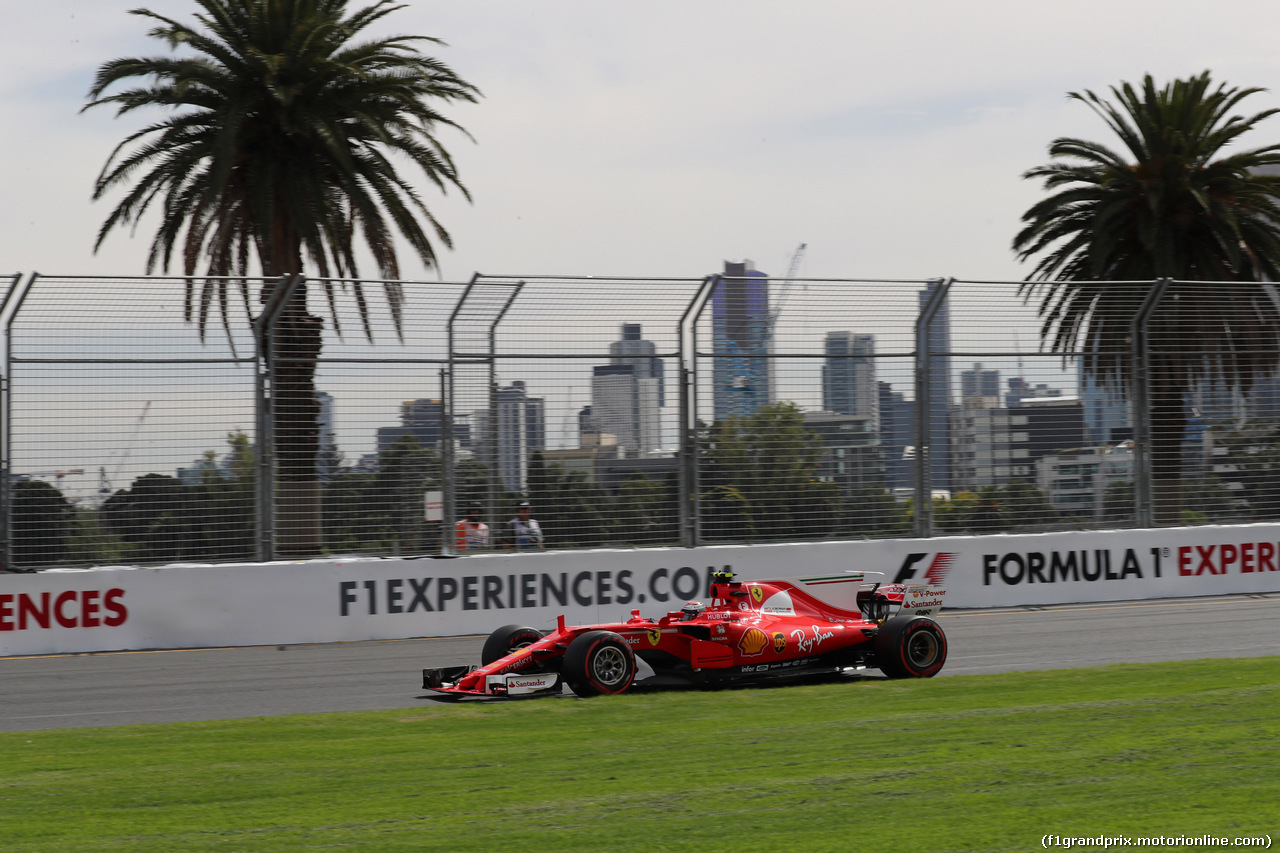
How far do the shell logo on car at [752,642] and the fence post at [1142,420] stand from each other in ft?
29.9

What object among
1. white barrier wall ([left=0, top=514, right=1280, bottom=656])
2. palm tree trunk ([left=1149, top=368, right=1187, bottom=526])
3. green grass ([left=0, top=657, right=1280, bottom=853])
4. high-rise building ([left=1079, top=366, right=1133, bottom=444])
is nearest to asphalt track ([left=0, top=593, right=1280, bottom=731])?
white barrier wall ([left=0, top=514, right=1280, bottom=656])

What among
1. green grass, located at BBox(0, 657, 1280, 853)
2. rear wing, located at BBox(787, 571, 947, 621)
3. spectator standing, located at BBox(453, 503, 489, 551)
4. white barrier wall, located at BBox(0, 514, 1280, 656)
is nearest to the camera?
green grass, located at BBox(0, 657, 1280, 853)

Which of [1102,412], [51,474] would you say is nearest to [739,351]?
[1102,412]

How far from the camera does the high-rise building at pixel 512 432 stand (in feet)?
49.3

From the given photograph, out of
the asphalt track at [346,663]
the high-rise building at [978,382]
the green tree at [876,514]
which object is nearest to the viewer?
the asphalt track at [346,663]

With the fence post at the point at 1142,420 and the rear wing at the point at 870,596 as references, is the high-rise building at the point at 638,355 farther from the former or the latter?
the fence post at the point at 1142,420

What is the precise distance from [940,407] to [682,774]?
10.6 metres

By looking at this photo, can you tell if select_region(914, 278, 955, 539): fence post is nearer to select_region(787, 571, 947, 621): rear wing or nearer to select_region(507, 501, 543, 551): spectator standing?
select_region(507, 501, 543, 551): spectator standing

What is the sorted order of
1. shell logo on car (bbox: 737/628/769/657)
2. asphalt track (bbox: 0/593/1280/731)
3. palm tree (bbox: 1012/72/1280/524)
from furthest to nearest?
palm tree (bbox: 1012/72/1280/524)
shell logo on car (bbox: 737/628/769/657)
asphalt track (bbox: 0/593/1280/731)

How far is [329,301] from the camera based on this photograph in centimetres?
1419

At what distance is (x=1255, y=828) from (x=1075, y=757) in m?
1.56

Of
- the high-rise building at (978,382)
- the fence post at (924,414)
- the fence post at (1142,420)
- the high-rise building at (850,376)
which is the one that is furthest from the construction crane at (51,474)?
the fence post at (1142,420)

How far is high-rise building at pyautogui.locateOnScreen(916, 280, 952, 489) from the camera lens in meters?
16.5

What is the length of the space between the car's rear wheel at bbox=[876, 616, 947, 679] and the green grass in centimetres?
78
